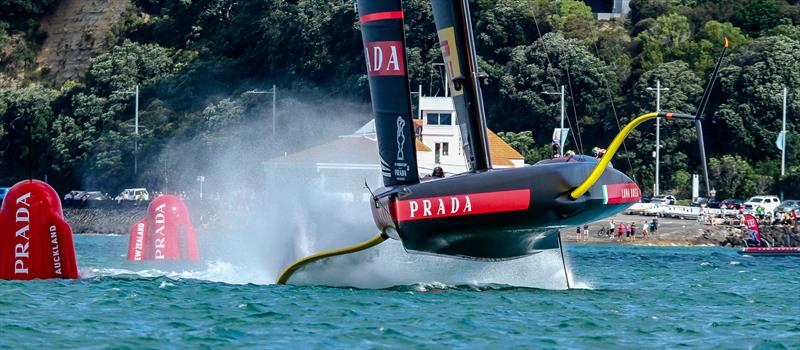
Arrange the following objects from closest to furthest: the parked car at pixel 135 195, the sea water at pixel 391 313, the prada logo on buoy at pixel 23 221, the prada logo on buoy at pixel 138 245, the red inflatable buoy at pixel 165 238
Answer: the sea water at pixel 391 313 → the prada logo on buoy at pixel 23 221 → the red inflatable buoy at pixel 165 238 → the prada logo on buoy at pixel 138 245 → the parked car at pixel 135 195

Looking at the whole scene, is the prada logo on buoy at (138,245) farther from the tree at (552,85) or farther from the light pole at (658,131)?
the tree at (552,85)

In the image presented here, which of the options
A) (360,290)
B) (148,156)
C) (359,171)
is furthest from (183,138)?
(360,290)

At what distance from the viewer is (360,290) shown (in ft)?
59.3

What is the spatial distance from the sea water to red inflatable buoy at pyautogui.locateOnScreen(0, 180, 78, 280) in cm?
25

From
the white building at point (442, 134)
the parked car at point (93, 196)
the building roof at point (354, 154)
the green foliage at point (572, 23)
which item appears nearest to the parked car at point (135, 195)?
the parked car at point (93, 196)

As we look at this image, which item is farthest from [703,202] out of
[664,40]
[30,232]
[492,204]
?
[30,232]

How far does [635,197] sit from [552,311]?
233 centimetres

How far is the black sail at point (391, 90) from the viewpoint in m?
17.4

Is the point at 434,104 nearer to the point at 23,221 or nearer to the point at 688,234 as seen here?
the point at 688,234

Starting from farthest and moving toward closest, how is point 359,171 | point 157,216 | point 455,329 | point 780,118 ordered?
point 780,118 → point 359,171 → point 157,216 → point 455,329

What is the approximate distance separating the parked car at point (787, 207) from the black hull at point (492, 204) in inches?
1230

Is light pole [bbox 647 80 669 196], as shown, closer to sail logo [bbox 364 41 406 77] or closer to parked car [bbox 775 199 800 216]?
parked car [bbox 775 199 800 216]

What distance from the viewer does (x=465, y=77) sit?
18.0 meters

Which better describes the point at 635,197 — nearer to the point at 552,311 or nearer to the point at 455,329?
the point at 552,311
